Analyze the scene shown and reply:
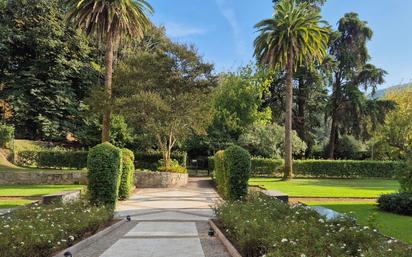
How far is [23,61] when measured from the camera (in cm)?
4141

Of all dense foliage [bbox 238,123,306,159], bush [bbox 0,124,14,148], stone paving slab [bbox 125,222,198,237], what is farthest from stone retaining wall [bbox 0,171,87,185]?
dense foliage [bbox 238,123,306,159]

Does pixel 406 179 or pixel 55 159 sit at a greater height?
pixel 55 159

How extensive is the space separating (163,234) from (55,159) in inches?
→ 1040

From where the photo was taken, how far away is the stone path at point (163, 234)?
22.9 ft

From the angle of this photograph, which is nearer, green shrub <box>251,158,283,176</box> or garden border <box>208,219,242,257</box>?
garden border <box>208,219,242,257</box>

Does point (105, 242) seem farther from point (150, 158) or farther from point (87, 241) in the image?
point (150, 158)

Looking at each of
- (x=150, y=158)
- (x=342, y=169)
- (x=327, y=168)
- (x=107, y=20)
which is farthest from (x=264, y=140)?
(x=107, y=20)

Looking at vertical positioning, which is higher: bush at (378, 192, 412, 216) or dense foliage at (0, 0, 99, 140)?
dense foliage at (0, 0, 99, 140)

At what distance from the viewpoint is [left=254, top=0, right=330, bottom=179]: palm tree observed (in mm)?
28797

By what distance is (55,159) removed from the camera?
33094mm

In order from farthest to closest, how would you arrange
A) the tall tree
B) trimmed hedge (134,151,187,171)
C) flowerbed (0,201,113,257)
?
the tall tree < trimmed hedge (134,151,187,171) < flowerbed (0,201,113,257)

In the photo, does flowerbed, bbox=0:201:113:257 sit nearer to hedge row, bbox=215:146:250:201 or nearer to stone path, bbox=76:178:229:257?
stone path, bbox=76:178:229:257

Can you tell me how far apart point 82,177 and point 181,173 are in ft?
19.2

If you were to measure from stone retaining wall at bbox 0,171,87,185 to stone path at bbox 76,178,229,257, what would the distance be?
9.79 metres
